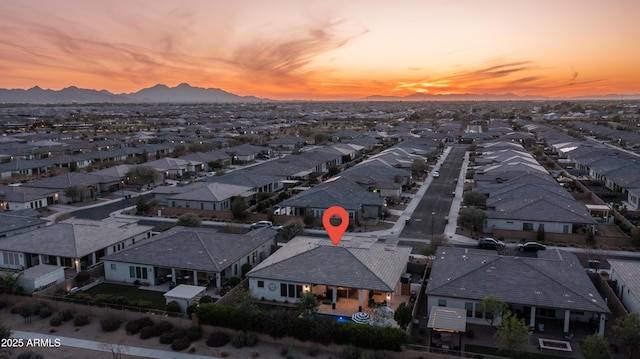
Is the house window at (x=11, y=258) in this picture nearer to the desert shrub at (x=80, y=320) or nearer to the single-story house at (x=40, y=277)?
the single-story house at (x=40, y=277)

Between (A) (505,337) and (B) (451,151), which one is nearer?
(A) (505,337)

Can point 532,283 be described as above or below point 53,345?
above

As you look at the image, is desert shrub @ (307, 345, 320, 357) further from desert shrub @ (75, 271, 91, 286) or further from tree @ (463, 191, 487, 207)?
tree @ (463, 191, 487, 207)

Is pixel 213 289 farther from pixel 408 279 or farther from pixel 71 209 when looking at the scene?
pixel 71 209

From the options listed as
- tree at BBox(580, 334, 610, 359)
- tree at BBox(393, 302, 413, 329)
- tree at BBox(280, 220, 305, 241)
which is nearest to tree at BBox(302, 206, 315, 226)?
tree at BBox(280, 220, 305, 241)

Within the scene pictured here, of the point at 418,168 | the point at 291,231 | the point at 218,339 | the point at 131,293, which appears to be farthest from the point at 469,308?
the point at 418,168

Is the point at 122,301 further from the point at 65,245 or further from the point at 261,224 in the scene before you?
the point at 261,224

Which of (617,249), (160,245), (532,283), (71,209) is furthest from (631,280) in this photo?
(71,209)
